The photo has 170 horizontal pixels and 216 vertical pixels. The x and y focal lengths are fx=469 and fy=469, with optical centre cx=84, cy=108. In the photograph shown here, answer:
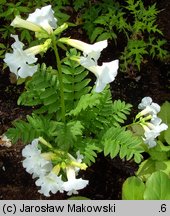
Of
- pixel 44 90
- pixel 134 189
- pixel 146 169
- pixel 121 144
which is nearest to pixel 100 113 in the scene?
pixel 121 144

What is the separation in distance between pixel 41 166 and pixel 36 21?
80 cm

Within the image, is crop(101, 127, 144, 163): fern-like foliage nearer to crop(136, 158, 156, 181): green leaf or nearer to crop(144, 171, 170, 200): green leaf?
crop(144, 171, 170, 200): green leaf

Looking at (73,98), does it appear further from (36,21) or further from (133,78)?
(133,78)

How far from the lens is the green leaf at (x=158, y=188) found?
2973 millimetres

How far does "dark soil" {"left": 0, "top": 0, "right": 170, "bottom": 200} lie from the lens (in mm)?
3445

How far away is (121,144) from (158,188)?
16.7 inches

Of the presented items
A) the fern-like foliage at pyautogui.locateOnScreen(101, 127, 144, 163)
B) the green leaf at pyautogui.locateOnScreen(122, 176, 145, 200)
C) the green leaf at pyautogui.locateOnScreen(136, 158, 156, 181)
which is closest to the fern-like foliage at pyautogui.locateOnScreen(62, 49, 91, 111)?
the fern-like foliage at pyautogui.locateOnScreen(101, 127, 144, 163)

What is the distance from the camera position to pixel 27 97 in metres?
2.97

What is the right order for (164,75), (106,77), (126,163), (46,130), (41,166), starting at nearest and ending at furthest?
(106,77) < (41,166) < (46,130) < (126,163) < (164,75)

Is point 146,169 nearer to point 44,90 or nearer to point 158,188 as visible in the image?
point 158,188

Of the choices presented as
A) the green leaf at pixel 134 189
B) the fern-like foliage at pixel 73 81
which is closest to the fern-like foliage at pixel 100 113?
the fern-like foliage at pixel 73 81

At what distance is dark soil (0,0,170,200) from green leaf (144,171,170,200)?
518 mm

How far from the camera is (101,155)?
11.8ft

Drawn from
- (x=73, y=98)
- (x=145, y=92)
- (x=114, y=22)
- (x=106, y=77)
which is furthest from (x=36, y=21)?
(x=145, y=92)
